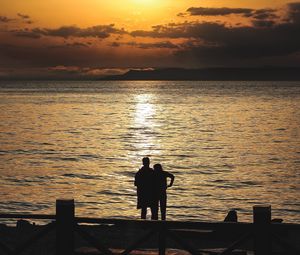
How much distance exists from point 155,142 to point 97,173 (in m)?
25.9

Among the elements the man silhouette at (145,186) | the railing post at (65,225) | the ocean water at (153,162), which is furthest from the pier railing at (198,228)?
the ocean water at (153,162)

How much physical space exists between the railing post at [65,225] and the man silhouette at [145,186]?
549 centimetres

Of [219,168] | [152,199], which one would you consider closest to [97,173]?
[219,168]

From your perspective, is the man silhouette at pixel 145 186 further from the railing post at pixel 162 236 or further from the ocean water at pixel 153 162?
the ocean water at pixel 153 162

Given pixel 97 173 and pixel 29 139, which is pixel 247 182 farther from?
pixel 29 139

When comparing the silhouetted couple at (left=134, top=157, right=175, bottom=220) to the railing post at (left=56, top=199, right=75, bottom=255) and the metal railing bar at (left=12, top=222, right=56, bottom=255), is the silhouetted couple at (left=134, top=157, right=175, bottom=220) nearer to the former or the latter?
the railing post at (left=56, top=199, right=75, bottom=255)

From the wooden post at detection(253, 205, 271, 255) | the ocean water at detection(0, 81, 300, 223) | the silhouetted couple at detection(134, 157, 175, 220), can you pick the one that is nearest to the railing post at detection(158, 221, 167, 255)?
the wooden post at detection(253, 205, 271, 255)

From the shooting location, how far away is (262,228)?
1009 cm

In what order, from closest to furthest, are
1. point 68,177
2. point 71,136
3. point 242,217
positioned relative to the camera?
point 242,217 < point 68,177 < point 71,136

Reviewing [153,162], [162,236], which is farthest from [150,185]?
[153,162]

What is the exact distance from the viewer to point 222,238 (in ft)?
63.8

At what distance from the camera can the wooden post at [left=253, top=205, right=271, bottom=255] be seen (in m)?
10.0

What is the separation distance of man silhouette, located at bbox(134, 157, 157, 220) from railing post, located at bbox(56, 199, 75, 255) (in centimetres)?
549

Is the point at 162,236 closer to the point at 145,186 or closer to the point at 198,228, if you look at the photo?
the point at 198,228
